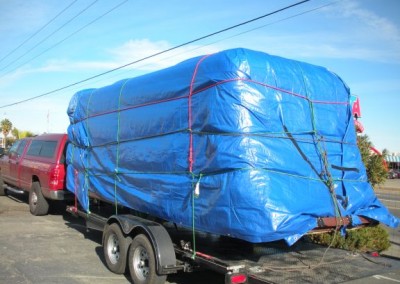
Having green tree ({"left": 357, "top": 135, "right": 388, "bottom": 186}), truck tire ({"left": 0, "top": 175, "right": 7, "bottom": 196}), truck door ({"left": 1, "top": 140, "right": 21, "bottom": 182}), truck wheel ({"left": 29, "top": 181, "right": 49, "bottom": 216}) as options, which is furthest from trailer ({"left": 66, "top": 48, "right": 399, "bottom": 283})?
truck tire ({"left": 0, "top": 175, "right": 7, "bottom": 196})

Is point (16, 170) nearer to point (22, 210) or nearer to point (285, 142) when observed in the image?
point (22, 210)

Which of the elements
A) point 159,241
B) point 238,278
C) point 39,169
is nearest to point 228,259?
point 238,278

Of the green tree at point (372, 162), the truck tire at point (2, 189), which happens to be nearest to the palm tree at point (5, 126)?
the truck tire at point (2, 189)

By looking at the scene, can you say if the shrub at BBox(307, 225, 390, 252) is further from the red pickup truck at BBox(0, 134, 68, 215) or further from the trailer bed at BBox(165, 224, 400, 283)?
the red pickup truck at BBox(0, 134, 68, 215)

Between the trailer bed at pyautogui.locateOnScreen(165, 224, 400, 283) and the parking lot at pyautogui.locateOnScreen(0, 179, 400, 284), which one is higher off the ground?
the trailer bed at pyautogui.locateOnScreen(165, 224, 400, 283)

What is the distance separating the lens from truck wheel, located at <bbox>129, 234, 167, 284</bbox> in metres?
5.39

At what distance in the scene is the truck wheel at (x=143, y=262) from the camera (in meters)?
5.39

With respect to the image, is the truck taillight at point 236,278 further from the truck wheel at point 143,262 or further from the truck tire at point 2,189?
the truck tire at point 2,189

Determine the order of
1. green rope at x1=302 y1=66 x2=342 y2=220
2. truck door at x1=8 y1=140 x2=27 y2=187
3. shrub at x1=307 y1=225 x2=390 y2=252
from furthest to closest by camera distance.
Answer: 1. truck door at x1=8 y1=140 x2=27 y2=187
2. shrub at x1=307 y1=225 x2=390 y2=252
3. green rope at x1=302 y1=66 x2=342 y2=220

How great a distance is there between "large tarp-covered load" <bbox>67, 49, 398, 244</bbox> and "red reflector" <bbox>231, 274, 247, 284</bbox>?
41cm

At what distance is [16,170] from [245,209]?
9.93 metres

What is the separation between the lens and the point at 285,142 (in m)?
5.13

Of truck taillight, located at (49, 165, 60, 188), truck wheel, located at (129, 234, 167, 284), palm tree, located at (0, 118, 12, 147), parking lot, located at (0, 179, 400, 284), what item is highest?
palm tree, located at (0, 118, 12, 147)

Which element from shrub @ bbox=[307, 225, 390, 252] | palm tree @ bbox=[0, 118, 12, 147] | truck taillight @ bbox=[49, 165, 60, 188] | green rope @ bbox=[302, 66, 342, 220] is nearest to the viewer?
green rope @ bbox=[302, 66, 342, 220]
